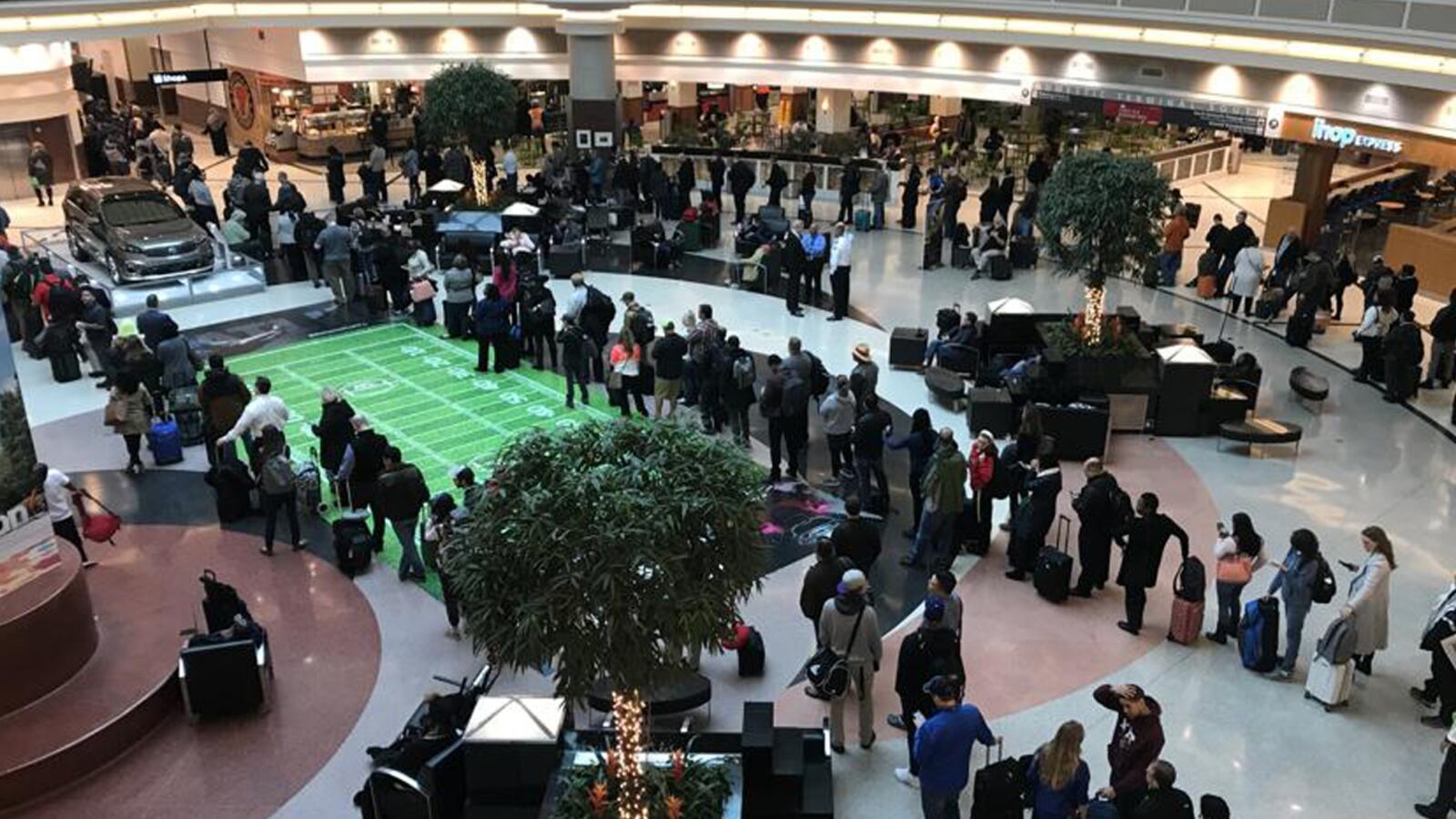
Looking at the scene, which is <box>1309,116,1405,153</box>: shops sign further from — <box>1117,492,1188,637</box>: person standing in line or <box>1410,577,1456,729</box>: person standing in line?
<box>1410,577,1456,729</box>: person standing in line

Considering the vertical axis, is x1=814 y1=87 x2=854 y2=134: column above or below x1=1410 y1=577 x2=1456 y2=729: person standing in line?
above

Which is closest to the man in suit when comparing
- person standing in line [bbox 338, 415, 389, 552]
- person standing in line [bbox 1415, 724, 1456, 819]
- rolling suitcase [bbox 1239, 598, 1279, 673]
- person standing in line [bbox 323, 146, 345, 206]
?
person standing in line [bbox 338, 415, 389, 552]

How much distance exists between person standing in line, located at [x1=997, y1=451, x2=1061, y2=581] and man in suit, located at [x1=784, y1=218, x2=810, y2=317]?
7779mm

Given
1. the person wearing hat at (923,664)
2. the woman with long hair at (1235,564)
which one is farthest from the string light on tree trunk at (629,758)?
the woman with long hair at (1235,564)

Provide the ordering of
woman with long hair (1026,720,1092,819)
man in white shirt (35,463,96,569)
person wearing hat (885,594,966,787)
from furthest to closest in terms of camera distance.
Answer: man in white shirt (35,463,96,569) < person wearing hat (885,594,966,787) < woman with long hair (1026,720,1092,819)

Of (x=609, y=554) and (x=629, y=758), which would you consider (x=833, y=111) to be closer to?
(x=629, y=758)

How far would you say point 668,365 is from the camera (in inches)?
551

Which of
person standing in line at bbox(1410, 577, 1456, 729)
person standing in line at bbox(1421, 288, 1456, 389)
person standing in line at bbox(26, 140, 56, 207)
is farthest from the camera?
person standing in line at bbox(26, 140, 56, 207)

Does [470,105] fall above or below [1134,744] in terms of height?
above

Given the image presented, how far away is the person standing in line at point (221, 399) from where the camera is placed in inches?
503

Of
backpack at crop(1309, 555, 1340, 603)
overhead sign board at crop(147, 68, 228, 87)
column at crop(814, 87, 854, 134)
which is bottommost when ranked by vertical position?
backpack at crop(1309, 555, 1340, 603)

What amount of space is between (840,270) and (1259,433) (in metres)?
6.63

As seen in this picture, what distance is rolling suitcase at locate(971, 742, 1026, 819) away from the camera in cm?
750

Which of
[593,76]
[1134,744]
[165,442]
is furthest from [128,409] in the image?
[593,76]
